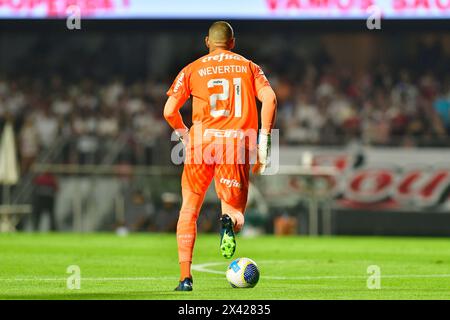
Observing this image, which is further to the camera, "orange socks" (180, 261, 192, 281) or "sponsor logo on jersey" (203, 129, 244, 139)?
"sponsor logo on jersey" (203, 129, 244, 139)

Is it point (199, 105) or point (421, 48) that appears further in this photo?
point (421, 48)

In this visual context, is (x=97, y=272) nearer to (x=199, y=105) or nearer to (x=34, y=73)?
(x=199, y=105)

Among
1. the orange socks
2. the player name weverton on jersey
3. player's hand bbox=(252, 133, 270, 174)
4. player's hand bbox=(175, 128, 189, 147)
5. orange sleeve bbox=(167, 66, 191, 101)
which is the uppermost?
the player name weverton on jersey

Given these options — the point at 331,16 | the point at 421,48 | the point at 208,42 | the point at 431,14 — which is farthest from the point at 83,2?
the point at 208,42

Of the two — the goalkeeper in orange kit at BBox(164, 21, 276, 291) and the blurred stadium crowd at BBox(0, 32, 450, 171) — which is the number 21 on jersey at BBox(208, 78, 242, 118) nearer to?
the goalkeeper in orange kit at BBox(164, 21, 276, 291)

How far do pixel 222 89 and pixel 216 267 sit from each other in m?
3.89

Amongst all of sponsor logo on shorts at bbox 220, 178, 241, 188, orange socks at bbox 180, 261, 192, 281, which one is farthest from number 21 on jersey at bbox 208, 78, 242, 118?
orange socks at bbox 180, 261, 192, 281

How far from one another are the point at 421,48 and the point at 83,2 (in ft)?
32.6

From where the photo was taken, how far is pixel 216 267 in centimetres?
1345

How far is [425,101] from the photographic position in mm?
27297

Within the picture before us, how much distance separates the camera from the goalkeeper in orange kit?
32.8ft

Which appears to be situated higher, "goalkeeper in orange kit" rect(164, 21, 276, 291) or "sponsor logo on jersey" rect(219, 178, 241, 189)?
"goalkeeper in orange kit" rect(164, 21, 276, 291)
